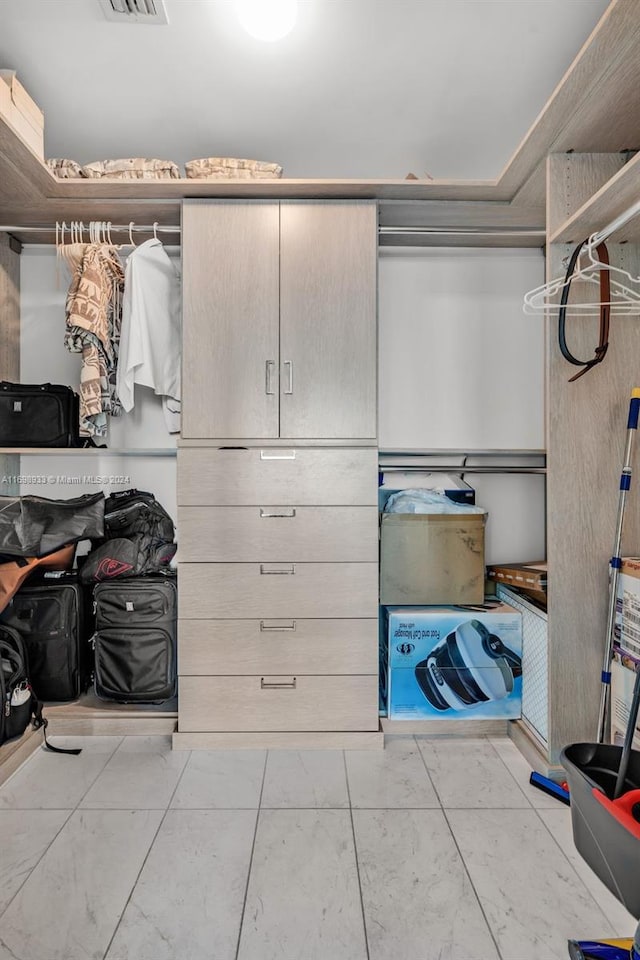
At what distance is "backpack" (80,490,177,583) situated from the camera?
2.43m

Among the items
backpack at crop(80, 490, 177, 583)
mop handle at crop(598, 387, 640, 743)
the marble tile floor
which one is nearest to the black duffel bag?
backpack at crop(80, 490, 177, 583)

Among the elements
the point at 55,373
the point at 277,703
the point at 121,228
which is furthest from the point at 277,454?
the point at 55,373

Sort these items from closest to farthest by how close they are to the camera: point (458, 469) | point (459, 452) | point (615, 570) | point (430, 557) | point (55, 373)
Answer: point (615, 570) → point (430, 557) → point (459, 452) → point (458, 469) → point (55, 373)

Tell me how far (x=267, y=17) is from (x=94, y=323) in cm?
128

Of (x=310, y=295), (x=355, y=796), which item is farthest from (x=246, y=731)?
(x=310, y=295)

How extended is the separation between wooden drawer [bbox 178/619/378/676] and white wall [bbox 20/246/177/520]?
2.56ft

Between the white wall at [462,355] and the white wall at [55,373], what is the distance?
1194mm

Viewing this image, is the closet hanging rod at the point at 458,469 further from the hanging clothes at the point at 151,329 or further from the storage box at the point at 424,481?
the hanging clothes at the point at 151,329

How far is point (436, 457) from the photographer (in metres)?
2.82

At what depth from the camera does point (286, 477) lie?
90.4 inches

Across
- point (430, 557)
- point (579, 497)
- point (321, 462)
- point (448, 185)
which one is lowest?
point (430, 557)

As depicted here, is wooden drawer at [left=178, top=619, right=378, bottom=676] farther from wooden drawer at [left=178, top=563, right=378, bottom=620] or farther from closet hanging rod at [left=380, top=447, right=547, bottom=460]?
closet hanging rod at [left=380, top=447, right=547, bottom=460]

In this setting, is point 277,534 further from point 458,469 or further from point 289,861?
point 289,861

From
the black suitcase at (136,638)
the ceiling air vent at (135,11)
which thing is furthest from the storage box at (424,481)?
the ceiling air vent at (135,11)
